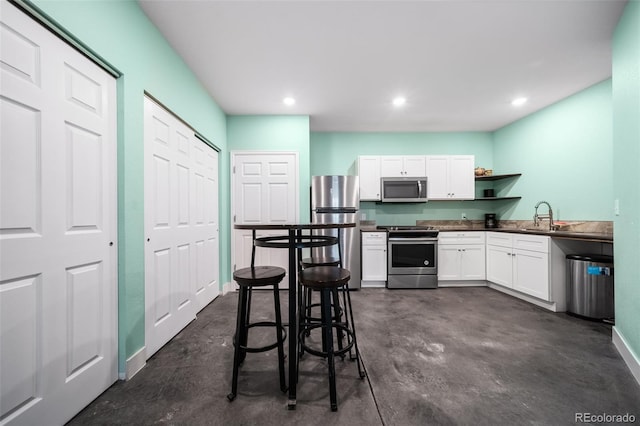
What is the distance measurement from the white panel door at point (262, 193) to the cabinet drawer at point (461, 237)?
7.69 ft

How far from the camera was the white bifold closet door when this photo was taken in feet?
6.07

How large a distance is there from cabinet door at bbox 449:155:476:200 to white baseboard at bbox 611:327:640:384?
2465 mm

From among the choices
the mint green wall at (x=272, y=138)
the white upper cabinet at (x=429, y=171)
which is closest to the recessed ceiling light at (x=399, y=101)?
the white upper cabinet at (x=429, y=171)

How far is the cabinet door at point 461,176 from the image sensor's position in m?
4.03

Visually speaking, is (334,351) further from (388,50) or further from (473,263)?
(473,263)

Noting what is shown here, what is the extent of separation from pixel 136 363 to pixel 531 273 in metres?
4.16

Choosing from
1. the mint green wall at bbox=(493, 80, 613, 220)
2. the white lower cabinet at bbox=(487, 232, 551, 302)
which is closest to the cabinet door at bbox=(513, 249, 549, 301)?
the white lower cabinet at bbox=(487, 232, 551, 302)

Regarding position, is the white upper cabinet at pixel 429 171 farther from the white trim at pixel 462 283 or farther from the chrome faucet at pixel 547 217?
the white trim at pixel 462 283

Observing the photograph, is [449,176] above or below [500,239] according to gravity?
above

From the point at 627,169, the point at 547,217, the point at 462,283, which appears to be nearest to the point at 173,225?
the point at 627,169

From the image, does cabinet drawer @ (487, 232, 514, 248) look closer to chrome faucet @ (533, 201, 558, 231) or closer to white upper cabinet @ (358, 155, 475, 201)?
chrome faucet @ (533, 201, 558, 231)

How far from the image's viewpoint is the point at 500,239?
3434mm

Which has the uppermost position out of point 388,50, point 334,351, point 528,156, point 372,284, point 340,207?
point 388,50

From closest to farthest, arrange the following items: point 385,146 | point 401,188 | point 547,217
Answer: point 547,217 < point 401,188 < point 385,146
